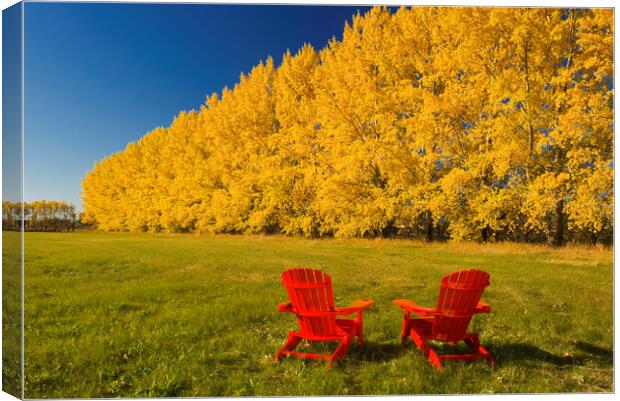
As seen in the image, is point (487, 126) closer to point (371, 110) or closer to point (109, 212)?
point (371, 110)

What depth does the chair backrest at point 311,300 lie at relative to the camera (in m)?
4.23

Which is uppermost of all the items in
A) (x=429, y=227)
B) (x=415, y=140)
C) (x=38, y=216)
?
(x=415, y=140)

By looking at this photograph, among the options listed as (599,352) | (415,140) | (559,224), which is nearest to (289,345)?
(599,352)

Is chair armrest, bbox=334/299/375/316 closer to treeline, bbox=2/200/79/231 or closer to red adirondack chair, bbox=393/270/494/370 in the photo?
red adirondack chair, bbox=393/270/494/370

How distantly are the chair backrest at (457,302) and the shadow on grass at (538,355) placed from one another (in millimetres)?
453

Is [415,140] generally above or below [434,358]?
above

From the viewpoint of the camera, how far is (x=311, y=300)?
4.23m

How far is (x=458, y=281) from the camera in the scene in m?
4.30

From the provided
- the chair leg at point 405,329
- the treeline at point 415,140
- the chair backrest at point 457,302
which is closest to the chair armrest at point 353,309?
the chair leg at point 405,329

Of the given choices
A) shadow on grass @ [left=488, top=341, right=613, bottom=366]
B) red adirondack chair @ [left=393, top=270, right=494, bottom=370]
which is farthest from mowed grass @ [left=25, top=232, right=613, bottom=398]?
red adirondack chair @ [left=393, top=270, right=494, bottom=370]

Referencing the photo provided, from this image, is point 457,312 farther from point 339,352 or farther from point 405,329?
point 339,352

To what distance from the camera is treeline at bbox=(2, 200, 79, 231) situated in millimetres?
4098

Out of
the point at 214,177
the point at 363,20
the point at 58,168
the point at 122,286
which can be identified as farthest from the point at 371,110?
the point at 58,168

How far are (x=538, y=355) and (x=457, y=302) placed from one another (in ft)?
3.08
